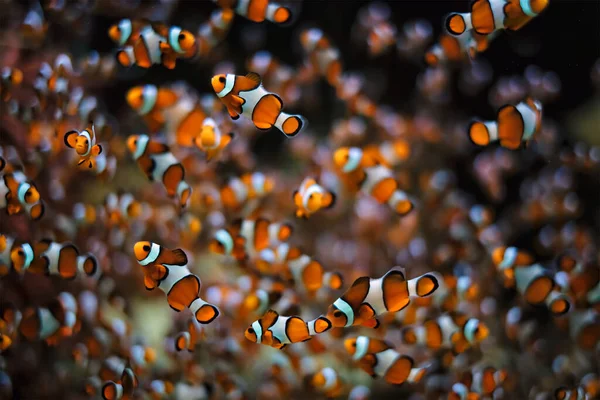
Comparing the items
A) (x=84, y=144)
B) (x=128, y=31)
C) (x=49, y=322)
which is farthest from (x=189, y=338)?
(x=128, y=31)

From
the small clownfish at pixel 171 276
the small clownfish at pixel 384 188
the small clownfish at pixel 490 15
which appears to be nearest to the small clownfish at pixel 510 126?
the small clownfish at pixel 490 15

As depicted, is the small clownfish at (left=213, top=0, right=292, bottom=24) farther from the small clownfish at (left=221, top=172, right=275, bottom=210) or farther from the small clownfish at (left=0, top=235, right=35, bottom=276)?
the small clownfish at (left=0, top=235, right=35, bottom=276)

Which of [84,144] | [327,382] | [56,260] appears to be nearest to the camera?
[84,144]

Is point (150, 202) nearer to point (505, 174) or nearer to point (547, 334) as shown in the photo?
point (547, 334)

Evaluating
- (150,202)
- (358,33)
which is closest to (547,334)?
(150,202)

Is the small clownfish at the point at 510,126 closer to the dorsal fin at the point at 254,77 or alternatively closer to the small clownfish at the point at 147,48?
the dorsal fin at the point at 254,77

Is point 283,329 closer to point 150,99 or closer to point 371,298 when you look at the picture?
point 371,298
